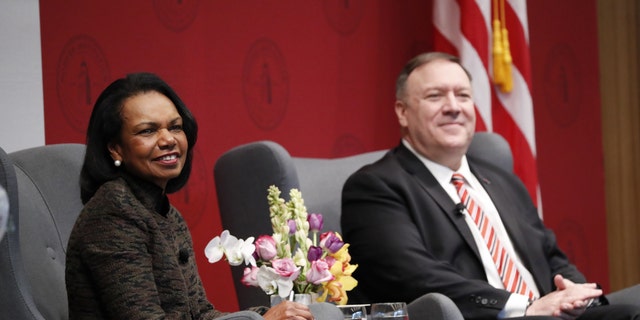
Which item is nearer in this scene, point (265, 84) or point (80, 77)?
point (80, 77)

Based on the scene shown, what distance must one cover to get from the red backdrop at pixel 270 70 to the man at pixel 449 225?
0.54m

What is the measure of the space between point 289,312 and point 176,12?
1.60 m

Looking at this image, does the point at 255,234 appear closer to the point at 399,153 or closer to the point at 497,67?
the point at 399,153

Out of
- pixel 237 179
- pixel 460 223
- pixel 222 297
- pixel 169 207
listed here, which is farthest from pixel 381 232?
pixel 169 207

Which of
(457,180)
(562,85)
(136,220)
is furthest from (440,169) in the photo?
(562,85)

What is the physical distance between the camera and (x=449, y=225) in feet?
10.5

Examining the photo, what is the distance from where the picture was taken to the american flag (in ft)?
13.1

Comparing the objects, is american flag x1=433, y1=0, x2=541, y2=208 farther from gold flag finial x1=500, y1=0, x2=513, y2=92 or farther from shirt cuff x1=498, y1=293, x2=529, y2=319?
shirt cuff x1=498, y1=293, x2=529, y2=319

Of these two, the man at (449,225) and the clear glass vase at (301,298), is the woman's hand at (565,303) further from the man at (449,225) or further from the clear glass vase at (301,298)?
the clear glass vase at (301,298)

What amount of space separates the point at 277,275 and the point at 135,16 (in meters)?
1.33

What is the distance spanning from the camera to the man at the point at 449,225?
2.96 meters

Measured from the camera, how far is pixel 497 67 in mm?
3979

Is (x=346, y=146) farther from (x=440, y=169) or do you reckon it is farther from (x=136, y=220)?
(x=136, y=220)

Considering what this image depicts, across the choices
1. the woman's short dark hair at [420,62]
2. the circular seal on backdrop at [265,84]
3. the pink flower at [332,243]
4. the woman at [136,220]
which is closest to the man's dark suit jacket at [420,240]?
the woman's short dark hair at [420,62]
